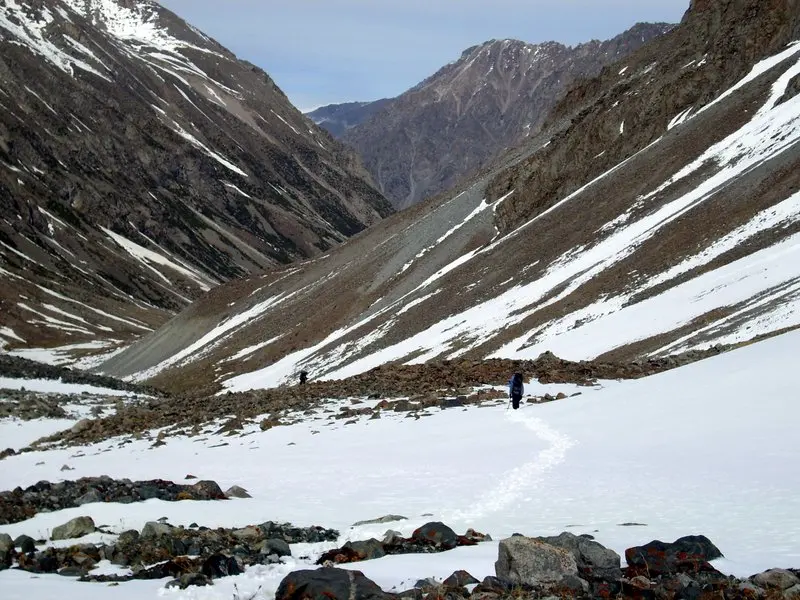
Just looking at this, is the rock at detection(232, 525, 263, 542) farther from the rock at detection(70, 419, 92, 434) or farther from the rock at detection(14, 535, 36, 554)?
the rock at detection(70, 419, 92, 434)

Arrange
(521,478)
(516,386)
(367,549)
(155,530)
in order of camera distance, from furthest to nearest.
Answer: (516,386) < (521,478) < (155,530) < (367,549)

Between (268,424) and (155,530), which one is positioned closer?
(155,530)

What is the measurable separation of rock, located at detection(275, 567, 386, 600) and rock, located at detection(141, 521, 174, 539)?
330 centimetres

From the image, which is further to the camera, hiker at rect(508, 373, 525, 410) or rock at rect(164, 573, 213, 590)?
hiker at rect(508, 373, 525, 410)

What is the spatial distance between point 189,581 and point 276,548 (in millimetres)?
1592

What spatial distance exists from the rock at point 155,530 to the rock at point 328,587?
3.30m

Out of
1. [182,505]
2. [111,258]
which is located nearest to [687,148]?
[182,505]

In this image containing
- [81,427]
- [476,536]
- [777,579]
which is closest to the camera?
[777,579]

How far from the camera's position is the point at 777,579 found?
675 centimetres

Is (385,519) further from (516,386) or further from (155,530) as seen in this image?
(516,386)

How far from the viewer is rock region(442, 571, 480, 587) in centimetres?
726

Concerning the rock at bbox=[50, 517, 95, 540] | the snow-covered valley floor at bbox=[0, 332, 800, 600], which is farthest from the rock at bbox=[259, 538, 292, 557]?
the rock at bbox=[50, 517, 95, 540]

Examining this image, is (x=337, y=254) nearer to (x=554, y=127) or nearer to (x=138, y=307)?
(x=554, y=127)

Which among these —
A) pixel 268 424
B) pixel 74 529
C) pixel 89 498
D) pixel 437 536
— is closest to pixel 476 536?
pixel 437 536
